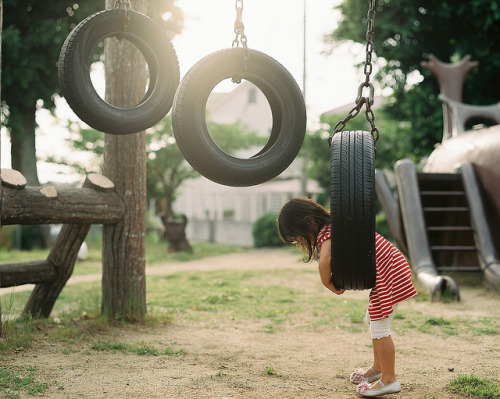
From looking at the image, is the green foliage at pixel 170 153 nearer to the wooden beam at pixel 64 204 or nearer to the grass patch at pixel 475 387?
the wooden beam at pixel 64 204

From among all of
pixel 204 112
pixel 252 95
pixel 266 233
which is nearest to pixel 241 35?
pixel 204 112

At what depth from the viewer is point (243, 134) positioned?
21625mm

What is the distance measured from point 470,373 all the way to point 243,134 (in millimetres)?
18169

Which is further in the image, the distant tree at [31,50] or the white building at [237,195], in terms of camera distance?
the white building at [237,195]

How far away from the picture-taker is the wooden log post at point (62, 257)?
5.56 meters

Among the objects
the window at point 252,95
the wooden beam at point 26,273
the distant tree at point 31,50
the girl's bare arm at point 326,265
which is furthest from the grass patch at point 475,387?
the window at point 252,95

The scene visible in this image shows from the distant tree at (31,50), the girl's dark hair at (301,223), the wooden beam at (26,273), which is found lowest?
the wooden beam at (26,273)

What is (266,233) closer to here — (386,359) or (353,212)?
(386,359)

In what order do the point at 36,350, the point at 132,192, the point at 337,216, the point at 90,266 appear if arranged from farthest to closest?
1. the point at 90,266
2. the point at 132,192
3. the point at 36,350
4. the point at 337,216

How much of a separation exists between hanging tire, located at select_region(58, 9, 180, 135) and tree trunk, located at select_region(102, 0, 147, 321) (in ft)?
5.17

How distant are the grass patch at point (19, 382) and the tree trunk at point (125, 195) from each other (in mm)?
1600

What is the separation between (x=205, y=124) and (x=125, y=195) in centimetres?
243

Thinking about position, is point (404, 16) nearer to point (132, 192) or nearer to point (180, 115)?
point (132, 192)

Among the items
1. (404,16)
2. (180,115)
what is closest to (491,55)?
(404,16)
